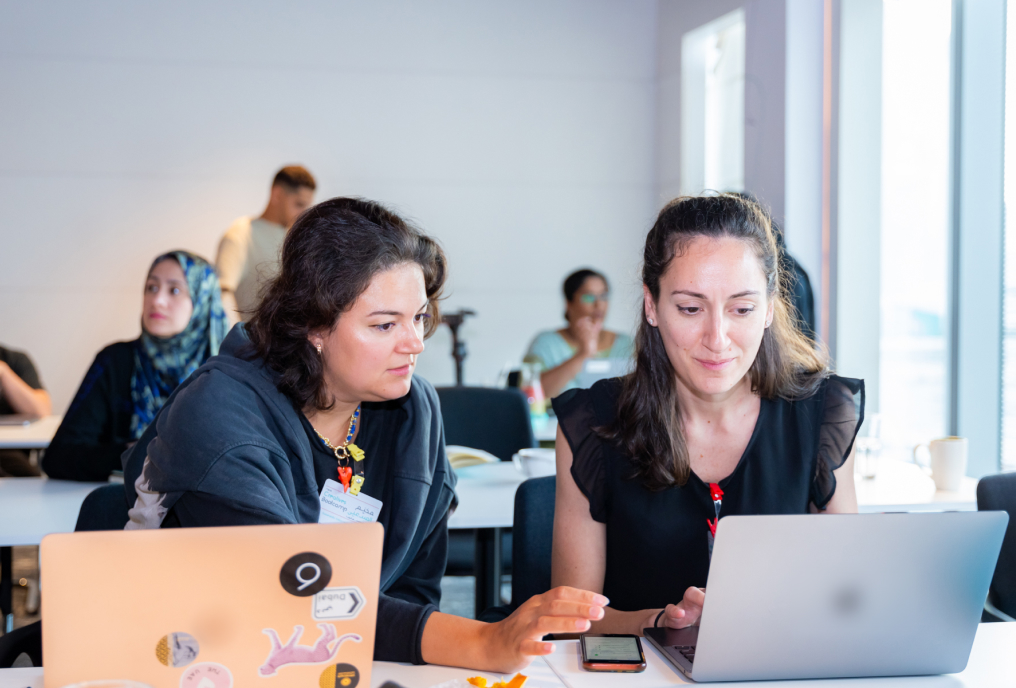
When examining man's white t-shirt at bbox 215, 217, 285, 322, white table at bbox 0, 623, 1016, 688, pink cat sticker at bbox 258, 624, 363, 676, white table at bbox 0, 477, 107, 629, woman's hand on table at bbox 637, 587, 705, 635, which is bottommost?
white table at bbox 0, 477, 107, 629

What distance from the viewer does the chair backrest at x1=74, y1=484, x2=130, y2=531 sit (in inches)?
64.7

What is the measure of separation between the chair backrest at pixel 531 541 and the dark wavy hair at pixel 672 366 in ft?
0.81

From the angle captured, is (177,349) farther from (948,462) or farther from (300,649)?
(948,462)

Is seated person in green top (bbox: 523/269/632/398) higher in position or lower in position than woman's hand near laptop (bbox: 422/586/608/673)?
higher

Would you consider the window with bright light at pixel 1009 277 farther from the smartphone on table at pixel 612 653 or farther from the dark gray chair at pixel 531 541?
the smartphone on table at pixel 612 653

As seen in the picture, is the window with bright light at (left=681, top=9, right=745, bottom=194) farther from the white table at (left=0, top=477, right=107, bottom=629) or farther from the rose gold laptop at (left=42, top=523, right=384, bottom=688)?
the rose gold laptop at (left=42, top=523, right=384, bottom=688)

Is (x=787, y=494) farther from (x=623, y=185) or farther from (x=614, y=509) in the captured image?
(x=623, y=185)

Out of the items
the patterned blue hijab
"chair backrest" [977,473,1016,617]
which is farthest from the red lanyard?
the patterned blue hijab

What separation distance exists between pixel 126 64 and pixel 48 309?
4.73 feet

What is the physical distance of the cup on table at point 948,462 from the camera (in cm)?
222

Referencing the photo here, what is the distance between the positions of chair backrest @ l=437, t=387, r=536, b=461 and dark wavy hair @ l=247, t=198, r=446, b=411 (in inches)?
56.1

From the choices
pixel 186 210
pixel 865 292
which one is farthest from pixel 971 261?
pixel 186 210

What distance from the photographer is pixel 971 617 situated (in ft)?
3.47

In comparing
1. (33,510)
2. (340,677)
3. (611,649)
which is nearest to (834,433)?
(611,649)
